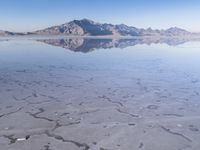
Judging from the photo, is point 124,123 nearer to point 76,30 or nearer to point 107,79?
point 107,79

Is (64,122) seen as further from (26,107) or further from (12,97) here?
(12,97)

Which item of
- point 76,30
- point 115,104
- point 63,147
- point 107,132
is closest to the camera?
point 63,147

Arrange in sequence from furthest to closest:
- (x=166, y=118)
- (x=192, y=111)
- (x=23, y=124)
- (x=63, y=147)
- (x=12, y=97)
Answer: (x=12, y=97)
(x=192, y=111)
(x=166, y=118)
(x=23, y=124)
(x=63, y=147)

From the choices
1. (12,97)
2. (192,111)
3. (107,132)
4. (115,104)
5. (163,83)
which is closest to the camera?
(107,132)

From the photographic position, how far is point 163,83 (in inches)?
466

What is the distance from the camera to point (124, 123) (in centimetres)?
696

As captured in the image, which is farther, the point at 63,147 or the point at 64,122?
the point at 64,122

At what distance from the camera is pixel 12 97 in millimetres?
9203

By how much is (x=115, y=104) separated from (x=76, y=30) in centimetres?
18647

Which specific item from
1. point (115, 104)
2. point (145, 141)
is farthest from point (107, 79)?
point (145, 141)

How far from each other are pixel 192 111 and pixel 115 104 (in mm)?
2207

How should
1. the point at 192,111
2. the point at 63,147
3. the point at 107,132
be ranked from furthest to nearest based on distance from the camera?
the point at 192,111, the point at 107,132, the point at 63,147

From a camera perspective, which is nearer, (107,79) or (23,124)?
(23,124)

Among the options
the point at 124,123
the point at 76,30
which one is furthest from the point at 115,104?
the point at 76,30
